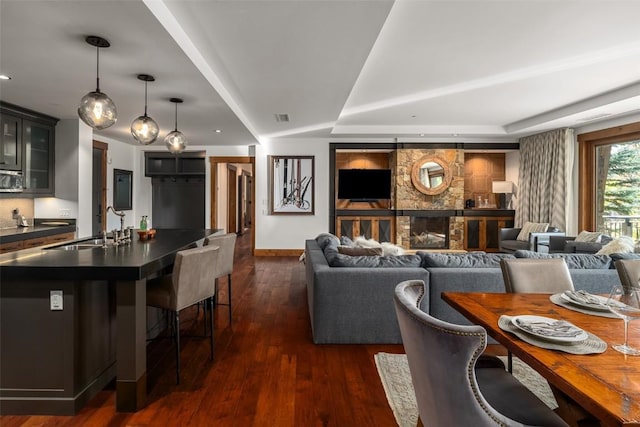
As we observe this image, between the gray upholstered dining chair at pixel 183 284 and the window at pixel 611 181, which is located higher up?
the window at pixel 611 181

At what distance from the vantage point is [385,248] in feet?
13.1

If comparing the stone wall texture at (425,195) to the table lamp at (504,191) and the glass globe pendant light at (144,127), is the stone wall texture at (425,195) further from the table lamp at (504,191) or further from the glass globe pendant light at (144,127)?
the glass globe pendant light at (144,127)

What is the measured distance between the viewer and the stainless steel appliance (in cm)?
438

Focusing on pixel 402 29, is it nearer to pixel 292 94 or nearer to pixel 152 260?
pixel 292 94

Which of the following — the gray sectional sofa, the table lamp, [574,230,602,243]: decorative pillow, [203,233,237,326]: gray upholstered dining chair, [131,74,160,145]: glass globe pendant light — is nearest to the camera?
the gray sectional sofa

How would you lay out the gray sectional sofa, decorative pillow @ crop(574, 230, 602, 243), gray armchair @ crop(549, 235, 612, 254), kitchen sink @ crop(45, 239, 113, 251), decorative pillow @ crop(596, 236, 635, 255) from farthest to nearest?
decorative pillow @ crop(574, 230, 602, 243)
gray armchair @ crop(549, 235, 612, 254)
decorative pillow @ crop(596, 236, 635, 255)
the gray sectional sofa
kitchen sink @ crop(45, 239, 113, 251)

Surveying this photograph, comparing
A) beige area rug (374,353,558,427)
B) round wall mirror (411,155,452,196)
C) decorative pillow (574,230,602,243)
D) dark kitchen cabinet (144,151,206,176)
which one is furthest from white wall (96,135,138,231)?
decorative pillow (574,230,602,243)

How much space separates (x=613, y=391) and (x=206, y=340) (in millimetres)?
2849

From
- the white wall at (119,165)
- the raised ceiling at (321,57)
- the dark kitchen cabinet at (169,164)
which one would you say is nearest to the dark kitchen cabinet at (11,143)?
the raised ceiling at (321,57)

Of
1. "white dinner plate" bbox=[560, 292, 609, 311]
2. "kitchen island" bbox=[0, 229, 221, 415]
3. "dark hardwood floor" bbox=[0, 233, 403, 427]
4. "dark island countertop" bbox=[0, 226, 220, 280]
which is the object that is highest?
"dark island countertop" bbox=[0, 226, 220, 280]

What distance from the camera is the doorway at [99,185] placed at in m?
6.63

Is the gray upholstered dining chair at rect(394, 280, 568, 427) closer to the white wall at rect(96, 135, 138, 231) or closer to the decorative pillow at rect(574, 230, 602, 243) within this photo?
the decorative pillow at rect(574, 230, 602, 243)

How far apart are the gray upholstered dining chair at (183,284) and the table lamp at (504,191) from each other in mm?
7048

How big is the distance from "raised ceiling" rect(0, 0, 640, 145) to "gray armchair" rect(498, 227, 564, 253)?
1881 mm
